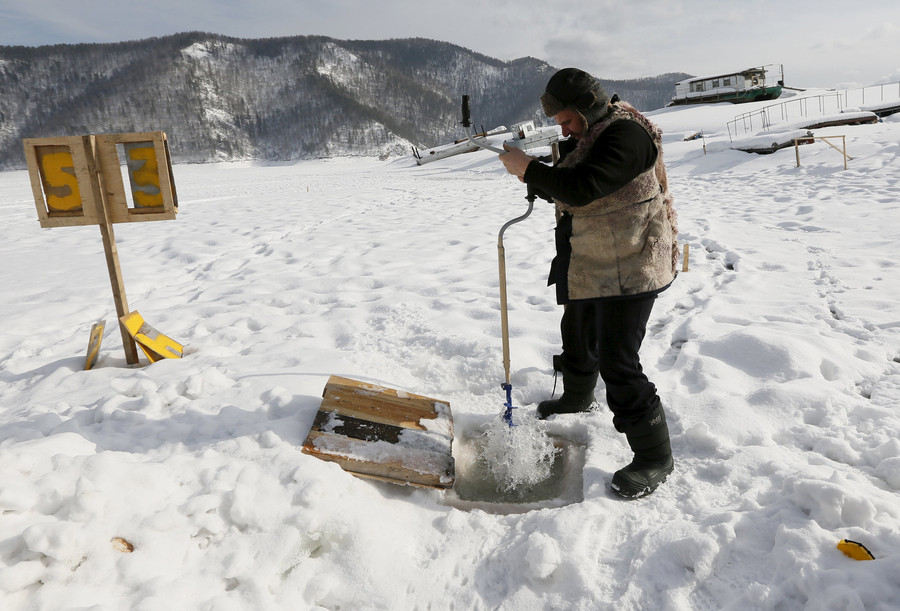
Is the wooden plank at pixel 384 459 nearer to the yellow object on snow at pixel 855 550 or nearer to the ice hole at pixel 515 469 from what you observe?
the ice hole at pixel 515 469

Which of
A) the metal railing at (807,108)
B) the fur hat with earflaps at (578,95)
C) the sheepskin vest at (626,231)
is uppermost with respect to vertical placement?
the metal railing at (807,108)

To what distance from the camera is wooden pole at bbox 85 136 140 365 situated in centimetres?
354

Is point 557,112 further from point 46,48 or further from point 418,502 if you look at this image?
point 46,48

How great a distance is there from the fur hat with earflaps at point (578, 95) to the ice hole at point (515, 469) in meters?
1.71

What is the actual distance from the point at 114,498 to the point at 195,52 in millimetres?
152195

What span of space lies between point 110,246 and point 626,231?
3.66 meters

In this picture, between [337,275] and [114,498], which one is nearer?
[114,498]

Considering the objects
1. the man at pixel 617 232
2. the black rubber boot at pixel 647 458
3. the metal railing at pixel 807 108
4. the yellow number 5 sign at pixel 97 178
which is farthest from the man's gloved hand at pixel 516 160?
the metal railing at pixel 807 108

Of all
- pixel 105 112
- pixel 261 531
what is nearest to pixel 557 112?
pixel 261 531

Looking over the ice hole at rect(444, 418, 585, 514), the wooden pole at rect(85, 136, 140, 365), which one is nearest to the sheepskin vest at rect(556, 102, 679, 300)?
the ice hole at rect(444, 418, 585, 514)

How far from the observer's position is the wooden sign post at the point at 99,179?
11.4 feet

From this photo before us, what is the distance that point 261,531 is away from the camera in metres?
2.11

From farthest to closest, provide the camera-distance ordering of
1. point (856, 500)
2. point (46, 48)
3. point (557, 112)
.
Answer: point (46, 48) < point (557, 112) < point (856, 500)

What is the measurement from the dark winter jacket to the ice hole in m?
0.91
